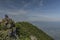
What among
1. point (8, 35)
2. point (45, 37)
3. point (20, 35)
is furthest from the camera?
point (45, 37)

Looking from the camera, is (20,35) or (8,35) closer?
(8,35)

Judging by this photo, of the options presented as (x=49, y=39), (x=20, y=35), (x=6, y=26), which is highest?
(x=6, y=26)

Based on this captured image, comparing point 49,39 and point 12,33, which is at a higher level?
point 12,33

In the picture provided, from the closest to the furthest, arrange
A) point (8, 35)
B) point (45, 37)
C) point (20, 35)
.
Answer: point (8, 35), point (20, 35), point (45, 37)

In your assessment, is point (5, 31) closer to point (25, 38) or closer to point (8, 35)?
point (8, 35)

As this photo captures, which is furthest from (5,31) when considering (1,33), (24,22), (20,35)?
(24,22)

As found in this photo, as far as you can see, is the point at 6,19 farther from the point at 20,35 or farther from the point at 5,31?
the point at 20,35
